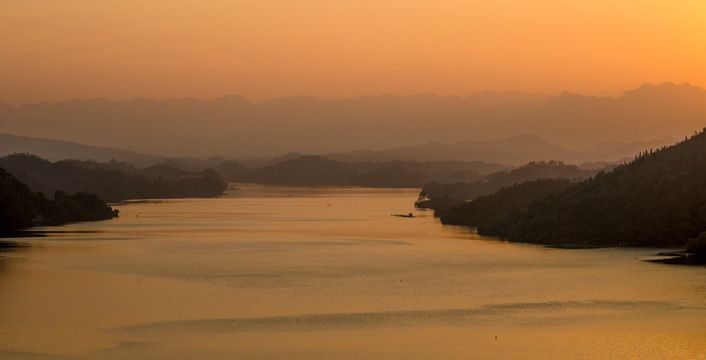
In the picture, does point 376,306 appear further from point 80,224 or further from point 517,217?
point 80,224

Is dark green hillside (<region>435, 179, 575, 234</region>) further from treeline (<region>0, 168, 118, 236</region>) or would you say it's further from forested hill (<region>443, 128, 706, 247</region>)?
treeline (<region>0, 168, 118, 236</region>)

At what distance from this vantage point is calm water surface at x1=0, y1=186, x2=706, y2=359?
40781 mm

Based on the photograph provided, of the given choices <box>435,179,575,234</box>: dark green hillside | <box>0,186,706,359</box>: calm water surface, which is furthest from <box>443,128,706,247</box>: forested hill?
<box>435,179,575,234</box>: dark green hillside

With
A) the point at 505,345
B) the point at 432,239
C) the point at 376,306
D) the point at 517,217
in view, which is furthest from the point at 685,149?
the point at 505,345

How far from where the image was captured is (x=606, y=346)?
134 feet

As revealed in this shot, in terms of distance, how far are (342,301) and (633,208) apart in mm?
47476

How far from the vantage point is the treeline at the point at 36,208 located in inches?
4459

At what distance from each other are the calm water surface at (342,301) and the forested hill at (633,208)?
614 centimetres

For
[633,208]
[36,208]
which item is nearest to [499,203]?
[633,208]

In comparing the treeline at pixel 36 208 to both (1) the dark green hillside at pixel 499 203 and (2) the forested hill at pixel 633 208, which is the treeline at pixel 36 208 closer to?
(1) the dark green hillside at pixel 499 203

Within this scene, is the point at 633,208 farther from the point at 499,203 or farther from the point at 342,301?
the point at 342,301

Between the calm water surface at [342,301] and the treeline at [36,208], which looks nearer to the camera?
the calm water surface at [342,301]

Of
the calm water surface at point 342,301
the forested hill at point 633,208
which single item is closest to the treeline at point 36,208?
the calm water surface at point 342,301

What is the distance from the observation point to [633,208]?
93125 mm
